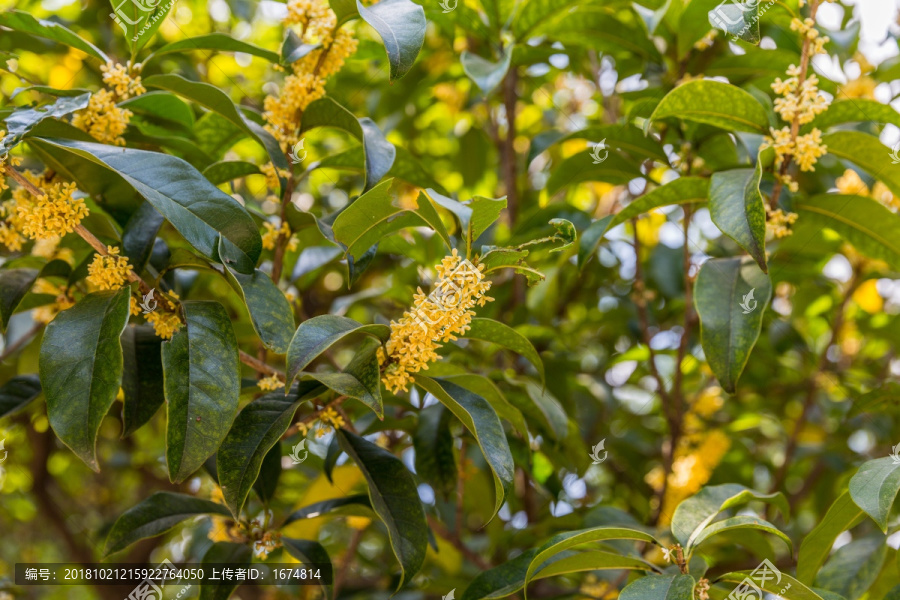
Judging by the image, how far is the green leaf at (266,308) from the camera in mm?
1176

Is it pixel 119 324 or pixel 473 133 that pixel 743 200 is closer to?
pixel 119 324

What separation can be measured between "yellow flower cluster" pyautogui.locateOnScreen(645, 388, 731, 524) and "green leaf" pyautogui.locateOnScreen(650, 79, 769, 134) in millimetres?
1141

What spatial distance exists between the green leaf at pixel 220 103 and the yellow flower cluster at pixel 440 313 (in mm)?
489

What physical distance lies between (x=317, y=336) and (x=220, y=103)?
22.5 inches

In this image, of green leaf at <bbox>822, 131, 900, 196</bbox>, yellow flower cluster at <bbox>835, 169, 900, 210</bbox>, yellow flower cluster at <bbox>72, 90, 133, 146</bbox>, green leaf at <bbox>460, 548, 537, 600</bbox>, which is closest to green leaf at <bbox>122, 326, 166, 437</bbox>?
yellow flower cluster at <bbox>72, 90, 133, 146</bbox>

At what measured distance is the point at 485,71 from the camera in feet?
5.58

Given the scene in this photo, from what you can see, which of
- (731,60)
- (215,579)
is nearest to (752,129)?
(731,60)

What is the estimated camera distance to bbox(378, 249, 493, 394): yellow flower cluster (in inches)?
43.0

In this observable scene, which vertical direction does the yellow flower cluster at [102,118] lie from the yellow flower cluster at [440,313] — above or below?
above

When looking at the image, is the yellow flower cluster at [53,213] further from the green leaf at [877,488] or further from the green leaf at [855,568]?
the green leaf at [855,568]

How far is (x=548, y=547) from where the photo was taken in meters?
1.25

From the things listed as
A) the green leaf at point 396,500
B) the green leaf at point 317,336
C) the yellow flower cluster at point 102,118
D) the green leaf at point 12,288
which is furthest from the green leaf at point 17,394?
the green leaf at point 317,336

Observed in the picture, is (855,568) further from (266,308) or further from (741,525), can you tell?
(266,308)

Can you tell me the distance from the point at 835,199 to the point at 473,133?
59.9 inches
